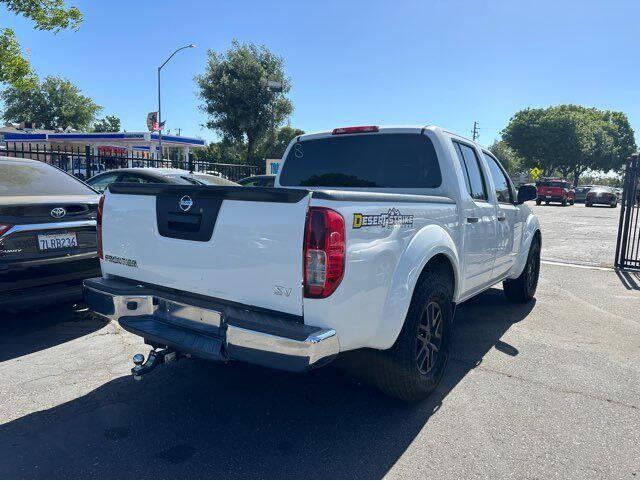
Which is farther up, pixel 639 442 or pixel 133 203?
pixel 133 203

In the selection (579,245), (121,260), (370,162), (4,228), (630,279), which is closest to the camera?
(121,260)

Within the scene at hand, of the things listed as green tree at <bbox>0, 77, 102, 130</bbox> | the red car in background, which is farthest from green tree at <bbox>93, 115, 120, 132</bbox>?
the red car in background

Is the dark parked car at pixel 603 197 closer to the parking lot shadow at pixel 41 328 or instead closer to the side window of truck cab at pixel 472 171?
the side window of truck cab at pixel 472 171

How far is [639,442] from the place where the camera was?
2.93 m

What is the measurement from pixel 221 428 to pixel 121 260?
133 centimetres

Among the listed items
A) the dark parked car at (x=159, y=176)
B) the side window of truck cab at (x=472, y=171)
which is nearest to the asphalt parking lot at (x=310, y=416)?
the side window of truck cab at (x=472, y=171)

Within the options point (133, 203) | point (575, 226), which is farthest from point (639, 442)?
point (575, 226)

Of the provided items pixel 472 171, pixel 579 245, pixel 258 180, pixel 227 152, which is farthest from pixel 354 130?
pixel 227 152

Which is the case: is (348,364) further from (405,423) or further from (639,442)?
(639,442)

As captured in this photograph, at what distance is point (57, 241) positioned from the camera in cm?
448

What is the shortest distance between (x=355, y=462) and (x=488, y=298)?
14.6 feet

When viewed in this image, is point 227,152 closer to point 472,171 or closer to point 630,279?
point 630,279

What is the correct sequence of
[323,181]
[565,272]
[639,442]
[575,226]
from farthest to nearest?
[575,226], [565,272], [323,181], [639,442]

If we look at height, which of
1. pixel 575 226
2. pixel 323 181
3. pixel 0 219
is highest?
pixel 323 181
